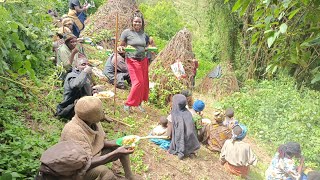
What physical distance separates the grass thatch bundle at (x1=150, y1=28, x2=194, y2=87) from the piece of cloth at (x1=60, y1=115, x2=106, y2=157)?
14.8 ft

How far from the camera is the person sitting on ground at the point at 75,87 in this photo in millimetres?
5043

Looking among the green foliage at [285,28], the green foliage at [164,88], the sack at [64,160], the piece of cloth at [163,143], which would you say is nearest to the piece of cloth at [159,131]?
the piece of cloth at [163,143]

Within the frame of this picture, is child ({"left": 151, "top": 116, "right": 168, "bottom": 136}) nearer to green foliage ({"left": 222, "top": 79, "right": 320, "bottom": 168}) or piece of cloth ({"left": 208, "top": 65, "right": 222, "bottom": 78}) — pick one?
green foliage ({"left": 222, "top": 79, "right": 320, "bottom": 168})

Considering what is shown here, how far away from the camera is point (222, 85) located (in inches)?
408

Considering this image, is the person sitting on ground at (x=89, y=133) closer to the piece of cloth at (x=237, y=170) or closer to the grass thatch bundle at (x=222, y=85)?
→ the piece of cloth at (x=237, y=170)

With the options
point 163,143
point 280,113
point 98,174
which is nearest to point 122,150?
point 98,174

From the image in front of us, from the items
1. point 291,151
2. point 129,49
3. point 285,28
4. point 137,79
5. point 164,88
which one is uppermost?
point 285,28

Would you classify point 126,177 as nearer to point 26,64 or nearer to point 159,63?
point 26,64

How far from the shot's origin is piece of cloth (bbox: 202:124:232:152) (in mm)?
5984

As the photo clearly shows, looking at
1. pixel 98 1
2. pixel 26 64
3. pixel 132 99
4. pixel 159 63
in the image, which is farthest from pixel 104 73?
pixel 98 1

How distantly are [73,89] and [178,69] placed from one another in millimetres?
3419

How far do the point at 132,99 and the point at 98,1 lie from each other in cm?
1197

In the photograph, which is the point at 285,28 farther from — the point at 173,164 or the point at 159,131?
the point at 159,131

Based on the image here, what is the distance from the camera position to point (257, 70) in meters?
11.3
